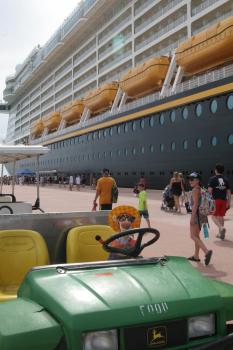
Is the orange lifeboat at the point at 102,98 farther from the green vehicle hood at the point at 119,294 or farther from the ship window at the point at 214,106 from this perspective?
the green vehicle hood at the point at 119,294

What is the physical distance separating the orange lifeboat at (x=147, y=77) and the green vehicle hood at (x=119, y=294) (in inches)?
1019

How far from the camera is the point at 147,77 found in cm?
2820

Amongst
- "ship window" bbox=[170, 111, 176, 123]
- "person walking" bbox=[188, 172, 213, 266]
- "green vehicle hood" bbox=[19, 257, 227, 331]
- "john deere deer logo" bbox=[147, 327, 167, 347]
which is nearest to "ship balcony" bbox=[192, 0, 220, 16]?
"ship window" bbox=[170, 111, 176, 123]

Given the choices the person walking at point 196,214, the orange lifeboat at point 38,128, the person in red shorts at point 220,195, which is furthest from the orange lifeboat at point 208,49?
the orange lifeboat at point 38,128

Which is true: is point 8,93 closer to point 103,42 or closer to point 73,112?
point 73,112

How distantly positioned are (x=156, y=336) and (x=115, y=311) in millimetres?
260

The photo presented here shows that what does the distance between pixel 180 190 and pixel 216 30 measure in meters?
10.1

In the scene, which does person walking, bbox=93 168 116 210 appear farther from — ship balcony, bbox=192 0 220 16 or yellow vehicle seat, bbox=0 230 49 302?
ship balcony, bbox=192 0 220 16

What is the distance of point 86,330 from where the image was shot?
2.23 meters

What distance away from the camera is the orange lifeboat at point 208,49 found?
21.3 m

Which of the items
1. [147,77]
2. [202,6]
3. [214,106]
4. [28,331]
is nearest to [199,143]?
[214,106]

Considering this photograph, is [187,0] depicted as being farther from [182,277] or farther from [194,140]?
[182,277]

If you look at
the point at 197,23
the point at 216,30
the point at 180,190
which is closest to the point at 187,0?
the point at 197,23

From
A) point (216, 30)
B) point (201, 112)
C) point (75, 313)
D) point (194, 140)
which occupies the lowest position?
point (75, 313)
